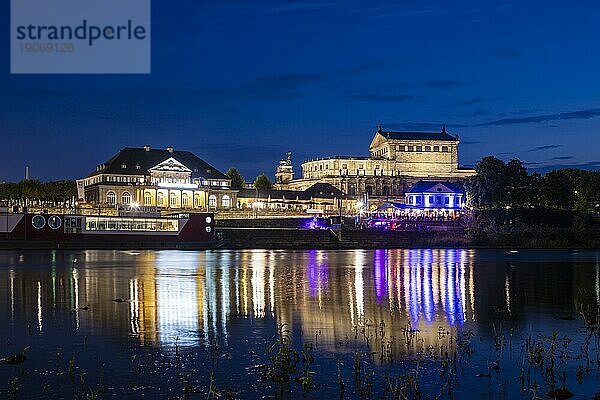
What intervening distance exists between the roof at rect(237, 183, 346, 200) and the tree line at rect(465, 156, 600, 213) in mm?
33147

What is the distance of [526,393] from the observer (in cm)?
1348

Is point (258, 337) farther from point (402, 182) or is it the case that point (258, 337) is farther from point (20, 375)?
point (402, 182)

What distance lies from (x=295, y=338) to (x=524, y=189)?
374 feet

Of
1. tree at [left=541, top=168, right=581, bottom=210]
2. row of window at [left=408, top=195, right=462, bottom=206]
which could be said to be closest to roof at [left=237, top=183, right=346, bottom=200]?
row of window at [left=408, top=195, right=462, bottom=206]

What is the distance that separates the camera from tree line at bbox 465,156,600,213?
4823 inches

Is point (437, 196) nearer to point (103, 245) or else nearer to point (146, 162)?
point (146, 162)

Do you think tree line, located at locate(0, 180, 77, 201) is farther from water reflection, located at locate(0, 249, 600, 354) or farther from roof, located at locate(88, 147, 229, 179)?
water reflection, located at locate(0, 249, 600, 354)

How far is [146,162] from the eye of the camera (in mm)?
130625

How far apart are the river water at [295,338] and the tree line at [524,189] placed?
89.6 metres

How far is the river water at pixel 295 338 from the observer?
1385 centimetres

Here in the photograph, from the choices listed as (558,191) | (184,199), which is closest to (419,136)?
(558,191)

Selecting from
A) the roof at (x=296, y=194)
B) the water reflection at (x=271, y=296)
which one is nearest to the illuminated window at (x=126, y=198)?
the roof at (x=296, y=194)

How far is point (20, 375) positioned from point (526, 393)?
992 cm

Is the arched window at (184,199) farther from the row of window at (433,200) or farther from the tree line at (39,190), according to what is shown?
the row of window at (433,200)
